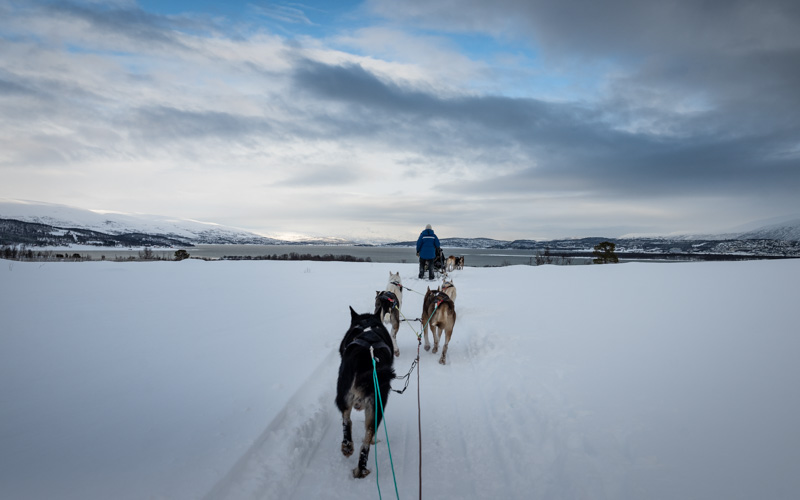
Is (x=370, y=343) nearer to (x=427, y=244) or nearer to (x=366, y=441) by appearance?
(x=366, y=441)

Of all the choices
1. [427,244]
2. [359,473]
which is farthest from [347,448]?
[427,244]

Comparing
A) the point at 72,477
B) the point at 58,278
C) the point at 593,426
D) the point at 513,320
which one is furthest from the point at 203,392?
the point at 58,278

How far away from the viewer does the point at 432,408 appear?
391 cm

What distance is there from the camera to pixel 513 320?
7.49 m

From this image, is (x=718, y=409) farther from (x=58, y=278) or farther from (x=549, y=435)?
Result: (x=58, y=278)

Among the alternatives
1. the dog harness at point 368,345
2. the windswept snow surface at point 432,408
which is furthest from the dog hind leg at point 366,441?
the dog harness at point 368,345

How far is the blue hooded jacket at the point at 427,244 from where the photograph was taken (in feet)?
50.5

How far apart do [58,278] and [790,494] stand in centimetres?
1429

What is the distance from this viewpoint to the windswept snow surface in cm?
238

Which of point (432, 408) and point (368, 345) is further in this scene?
point (432, 408)

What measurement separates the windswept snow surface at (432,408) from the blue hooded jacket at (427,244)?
8.90 metres

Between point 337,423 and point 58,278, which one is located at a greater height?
point 58,278

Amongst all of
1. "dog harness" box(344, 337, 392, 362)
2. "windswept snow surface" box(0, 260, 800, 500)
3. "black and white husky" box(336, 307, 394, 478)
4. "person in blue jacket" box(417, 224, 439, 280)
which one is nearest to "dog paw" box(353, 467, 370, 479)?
"black and white husky" box(336, 307, 394, 478)

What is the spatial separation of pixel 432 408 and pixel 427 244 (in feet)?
38.6
